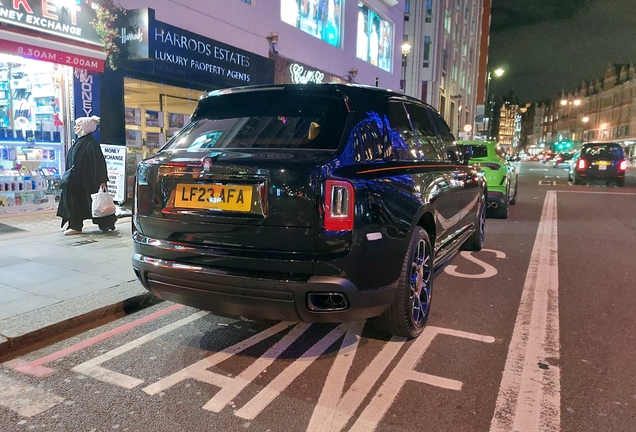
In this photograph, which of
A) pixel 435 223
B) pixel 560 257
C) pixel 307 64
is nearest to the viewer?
pixel 435 223

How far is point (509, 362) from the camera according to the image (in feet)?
11.2

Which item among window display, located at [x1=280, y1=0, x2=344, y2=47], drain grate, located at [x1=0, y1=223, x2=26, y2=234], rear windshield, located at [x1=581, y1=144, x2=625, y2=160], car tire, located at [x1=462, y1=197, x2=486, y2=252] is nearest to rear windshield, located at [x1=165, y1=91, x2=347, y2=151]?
car tire, located at [x1=462, y1=197, x2=486, y2=252]

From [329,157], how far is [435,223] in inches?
55.8

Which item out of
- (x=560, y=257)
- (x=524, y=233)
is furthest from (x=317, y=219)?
(x=524, y=233)

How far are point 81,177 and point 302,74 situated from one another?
862 cm

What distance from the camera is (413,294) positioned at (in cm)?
372

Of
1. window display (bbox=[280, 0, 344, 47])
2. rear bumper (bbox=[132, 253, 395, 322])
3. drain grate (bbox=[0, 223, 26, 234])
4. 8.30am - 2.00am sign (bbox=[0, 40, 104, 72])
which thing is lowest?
drain grate (bbox=[0, 223, 26, 234])

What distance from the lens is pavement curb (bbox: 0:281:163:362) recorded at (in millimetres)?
Result: 3551

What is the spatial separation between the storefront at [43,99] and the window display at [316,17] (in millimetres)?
6610

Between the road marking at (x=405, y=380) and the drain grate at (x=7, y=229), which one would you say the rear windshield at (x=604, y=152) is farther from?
the drain grate at (x=7, y=229)

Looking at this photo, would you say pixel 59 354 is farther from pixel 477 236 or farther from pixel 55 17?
pixel 55 17

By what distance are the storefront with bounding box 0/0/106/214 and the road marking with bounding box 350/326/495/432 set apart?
7391 millimetres

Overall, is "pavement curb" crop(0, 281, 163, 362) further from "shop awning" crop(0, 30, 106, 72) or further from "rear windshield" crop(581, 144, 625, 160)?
"rear windshield" crop(581, 144, 625, 160)

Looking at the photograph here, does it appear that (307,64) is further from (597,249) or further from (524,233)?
(597,249)
